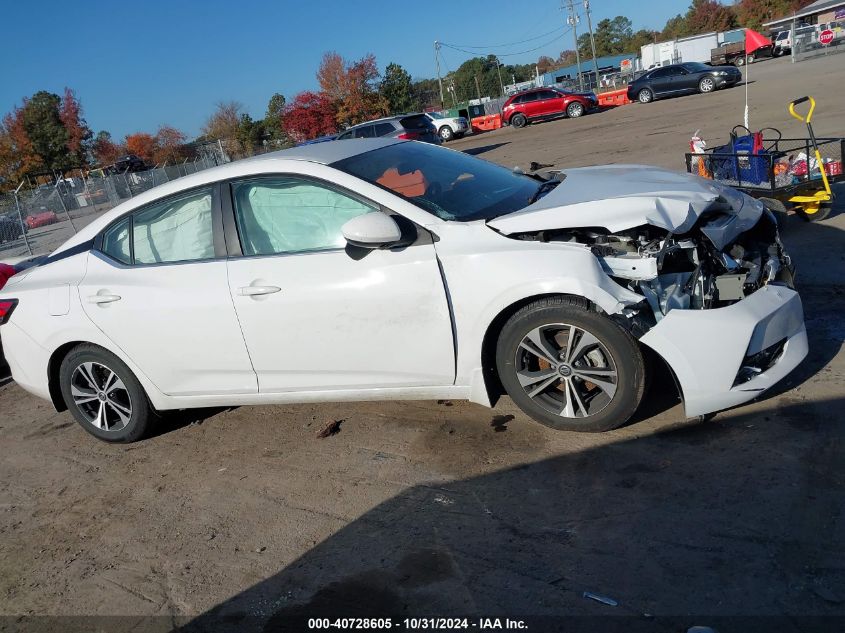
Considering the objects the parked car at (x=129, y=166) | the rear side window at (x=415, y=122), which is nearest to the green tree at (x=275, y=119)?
the parked car at (x=129, y=166)

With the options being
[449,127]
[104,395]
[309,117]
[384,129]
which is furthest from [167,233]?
[309,117]

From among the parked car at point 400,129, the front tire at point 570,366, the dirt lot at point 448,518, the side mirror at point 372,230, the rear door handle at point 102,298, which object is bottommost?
the dirt lot at point 448,518

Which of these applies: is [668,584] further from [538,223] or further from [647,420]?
[538,223]

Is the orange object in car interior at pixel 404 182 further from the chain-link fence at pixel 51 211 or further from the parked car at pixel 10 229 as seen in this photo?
the parked car at pixel 10 229

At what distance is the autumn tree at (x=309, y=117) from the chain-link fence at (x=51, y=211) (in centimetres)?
2546

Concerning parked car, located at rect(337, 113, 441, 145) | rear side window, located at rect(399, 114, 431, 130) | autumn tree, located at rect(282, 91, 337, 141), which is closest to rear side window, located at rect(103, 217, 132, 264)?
parked car, located at rect(337, 113, 441, 145)

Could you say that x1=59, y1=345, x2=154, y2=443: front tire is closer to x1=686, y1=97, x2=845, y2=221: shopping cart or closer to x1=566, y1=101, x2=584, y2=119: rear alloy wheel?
x1=686, y1=97, x2=845, y2=221: shopping cart

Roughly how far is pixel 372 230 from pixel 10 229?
58.1ft

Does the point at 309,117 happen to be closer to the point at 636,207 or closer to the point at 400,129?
the point at 400,129

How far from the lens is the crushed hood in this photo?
3.69 m

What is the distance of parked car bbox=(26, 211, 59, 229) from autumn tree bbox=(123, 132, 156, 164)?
44109 mm

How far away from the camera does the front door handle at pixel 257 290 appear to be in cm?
409

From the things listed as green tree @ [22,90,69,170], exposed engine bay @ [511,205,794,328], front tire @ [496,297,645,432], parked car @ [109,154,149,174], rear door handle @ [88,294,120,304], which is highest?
green tree @ [22,90,69,170]

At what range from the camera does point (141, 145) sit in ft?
207
